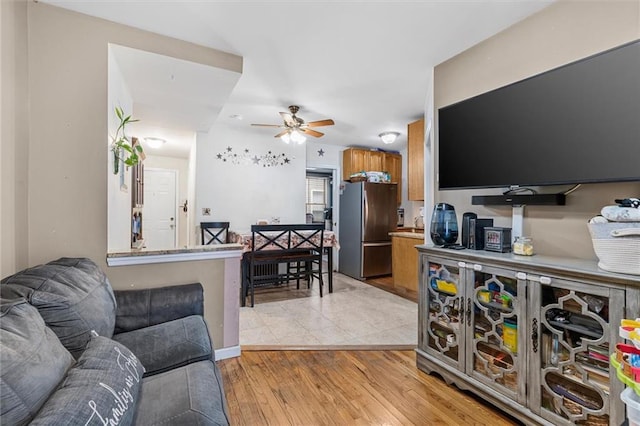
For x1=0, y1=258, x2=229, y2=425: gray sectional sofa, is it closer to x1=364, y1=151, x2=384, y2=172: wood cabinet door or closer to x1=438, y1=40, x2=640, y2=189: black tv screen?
x1=438, y1=40, x2=640, y2=189: black tv screen

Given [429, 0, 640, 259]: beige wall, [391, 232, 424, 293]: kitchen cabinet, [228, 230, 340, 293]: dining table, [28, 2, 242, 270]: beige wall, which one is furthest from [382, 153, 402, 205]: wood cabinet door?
[28, 2, 242, 270]: beige wall

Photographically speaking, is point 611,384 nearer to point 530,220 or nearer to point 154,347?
point 530,220

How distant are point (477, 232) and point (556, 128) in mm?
769

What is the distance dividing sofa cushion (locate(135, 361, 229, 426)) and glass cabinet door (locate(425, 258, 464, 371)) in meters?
1.53

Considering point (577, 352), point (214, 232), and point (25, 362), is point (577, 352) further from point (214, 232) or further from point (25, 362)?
point (214, 232)

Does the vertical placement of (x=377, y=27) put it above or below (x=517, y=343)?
above

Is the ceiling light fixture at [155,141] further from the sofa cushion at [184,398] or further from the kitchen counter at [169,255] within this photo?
the sofa cushion at [184,398]

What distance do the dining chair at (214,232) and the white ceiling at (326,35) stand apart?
1840 millimetres

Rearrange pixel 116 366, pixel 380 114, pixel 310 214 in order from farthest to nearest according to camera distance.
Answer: pixel 310 214, pixel 380 114, pixel 116 366

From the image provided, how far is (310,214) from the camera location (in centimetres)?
606

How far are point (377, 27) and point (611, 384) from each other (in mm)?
2384

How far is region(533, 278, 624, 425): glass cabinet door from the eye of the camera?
1.31 meters

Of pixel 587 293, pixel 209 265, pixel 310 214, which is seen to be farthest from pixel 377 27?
pixel 310 214

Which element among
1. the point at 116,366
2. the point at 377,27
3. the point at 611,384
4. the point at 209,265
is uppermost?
the point at 377,27
